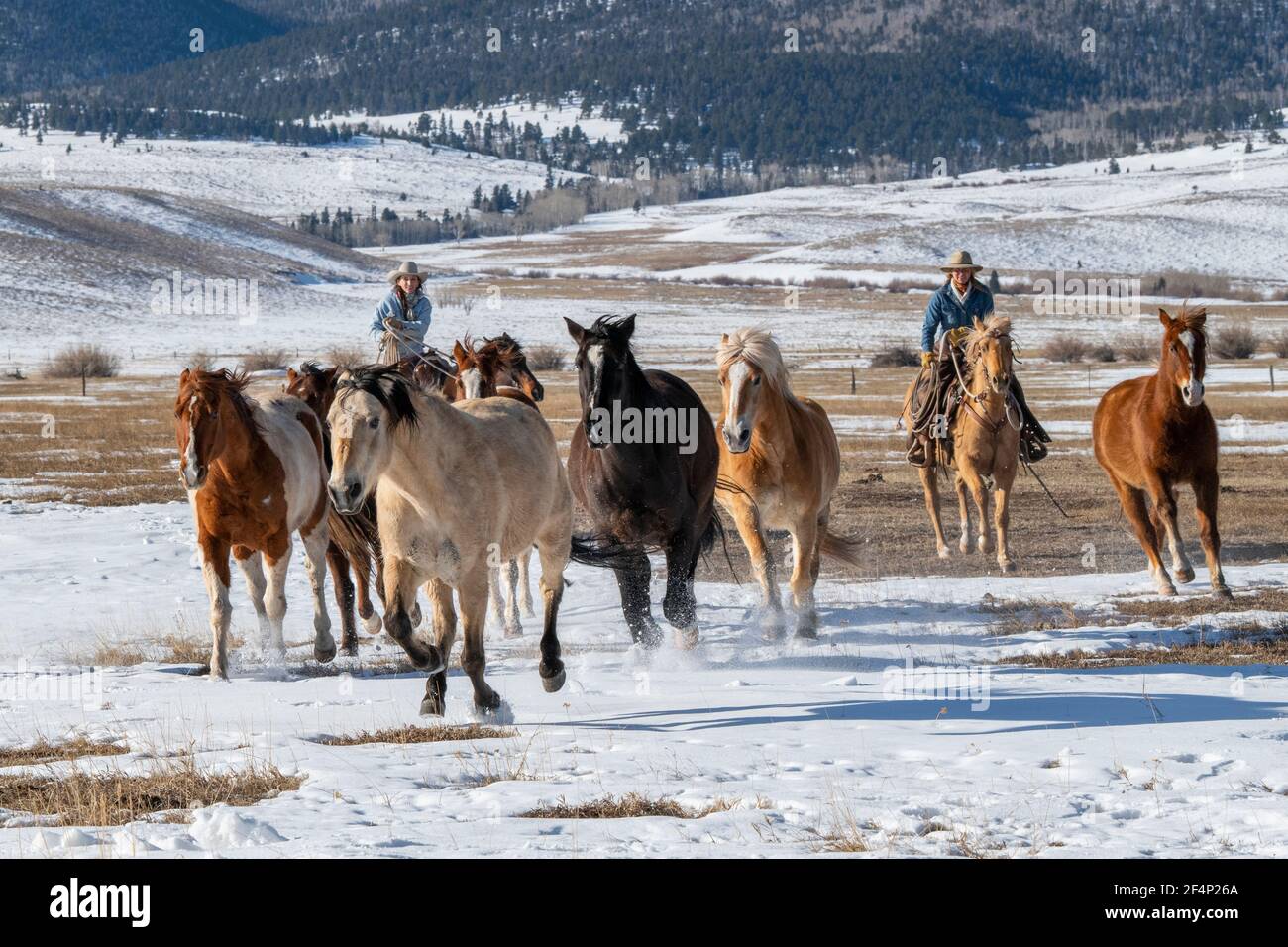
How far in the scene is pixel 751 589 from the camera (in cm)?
1334

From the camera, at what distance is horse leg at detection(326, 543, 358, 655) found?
36.3ft

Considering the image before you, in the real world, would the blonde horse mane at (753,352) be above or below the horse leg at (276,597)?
above

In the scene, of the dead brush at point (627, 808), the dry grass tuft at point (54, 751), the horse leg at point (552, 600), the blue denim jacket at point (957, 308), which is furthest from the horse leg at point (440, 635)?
the blue denim jacket at point (957, 308)

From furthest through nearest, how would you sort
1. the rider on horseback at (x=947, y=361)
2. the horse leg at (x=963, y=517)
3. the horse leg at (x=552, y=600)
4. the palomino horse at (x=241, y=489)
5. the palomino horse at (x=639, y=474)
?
the horse leg at (x=963, y=517) → the rider on horseback at (x=947, y=361) → the palomino horse at (x=639, y=474) → the palomino horse at (x=241, y=489) → the horse leg at (x=552, y=600)

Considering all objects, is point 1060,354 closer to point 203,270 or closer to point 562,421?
point 562,421

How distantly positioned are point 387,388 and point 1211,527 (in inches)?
294

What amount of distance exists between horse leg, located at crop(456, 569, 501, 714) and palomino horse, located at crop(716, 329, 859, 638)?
3413mm

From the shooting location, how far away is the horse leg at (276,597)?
33.0 ft

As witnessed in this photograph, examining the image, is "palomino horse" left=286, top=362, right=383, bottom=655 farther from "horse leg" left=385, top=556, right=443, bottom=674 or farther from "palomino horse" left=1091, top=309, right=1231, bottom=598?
"palomino horse" left=1091, top=309, right=1231, bottom=598

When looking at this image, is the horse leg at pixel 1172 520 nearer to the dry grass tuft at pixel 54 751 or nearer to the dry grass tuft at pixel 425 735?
the dry grass tuft at pixel 425 735

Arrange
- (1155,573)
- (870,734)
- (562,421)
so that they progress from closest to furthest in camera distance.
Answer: (870,734)
(1155,573)
(562,421)

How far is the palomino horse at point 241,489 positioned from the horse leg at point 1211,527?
22.6 ft
